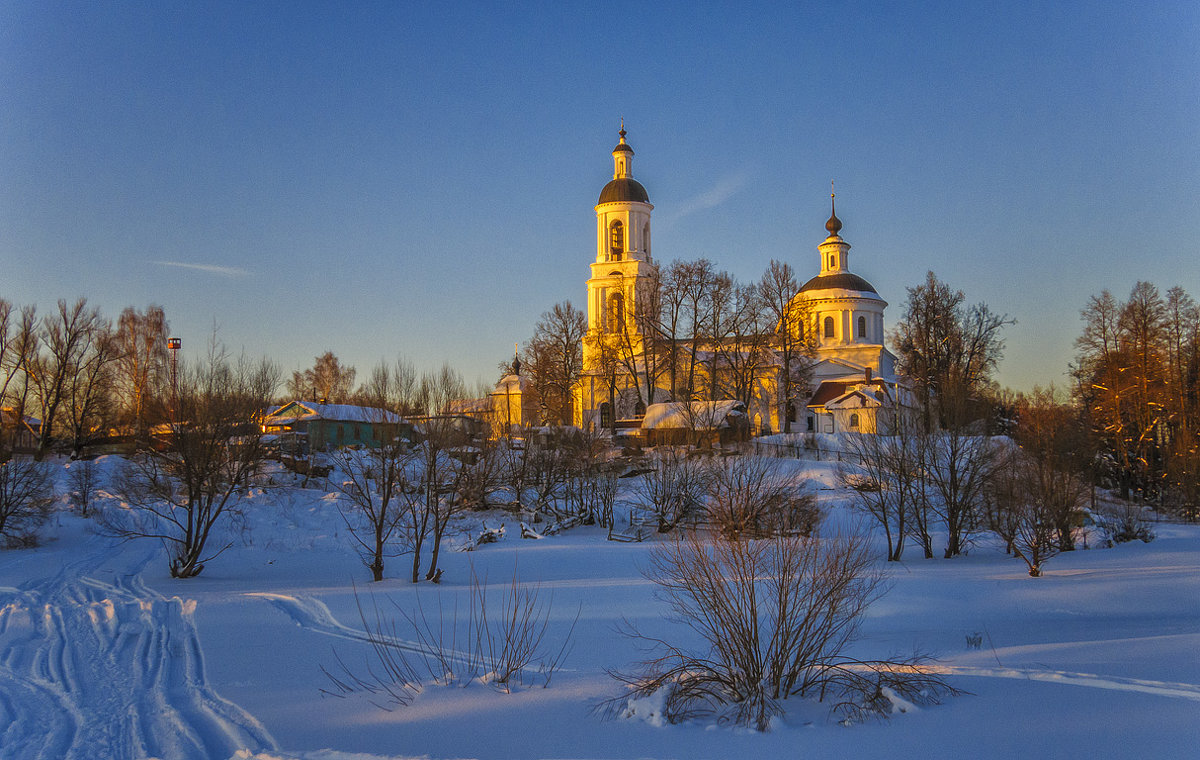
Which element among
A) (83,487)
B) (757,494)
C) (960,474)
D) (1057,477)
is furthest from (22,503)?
(1057,477)

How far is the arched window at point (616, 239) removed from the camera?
190 feet

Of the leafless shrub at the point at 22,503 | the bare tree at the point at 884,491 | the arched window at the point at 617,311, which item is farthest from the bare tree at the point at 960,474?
the arched window at the point at 617,311

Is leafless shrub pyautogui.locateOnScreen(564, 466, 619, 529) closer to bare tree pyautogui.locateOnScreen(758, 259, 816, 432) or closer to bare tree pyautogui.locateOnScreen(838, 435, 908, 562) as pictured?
bare tree pyautogui.locateOnScreen(838, 435, 908, 562)

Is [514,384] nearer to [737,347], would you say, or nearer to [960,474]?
[737,347]

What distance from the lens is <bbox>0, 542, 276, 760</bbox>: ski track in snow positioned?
306 inches

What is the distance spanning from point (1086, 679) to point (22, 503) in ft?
90.6

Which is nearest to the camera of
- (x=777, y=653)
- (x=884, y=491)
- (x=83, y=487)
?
(x=777, y=653)

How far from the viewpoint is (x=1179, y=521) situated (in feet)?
104

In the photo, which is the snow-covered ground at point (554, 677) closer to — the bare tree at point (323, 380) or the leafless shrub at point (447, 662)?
the leafless shrub at point (447, 662)

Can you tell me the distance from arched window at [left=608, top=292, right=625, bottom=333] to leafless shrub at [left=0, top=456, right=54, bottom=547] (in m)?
30.9

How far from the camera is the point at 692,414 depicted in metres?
38.9

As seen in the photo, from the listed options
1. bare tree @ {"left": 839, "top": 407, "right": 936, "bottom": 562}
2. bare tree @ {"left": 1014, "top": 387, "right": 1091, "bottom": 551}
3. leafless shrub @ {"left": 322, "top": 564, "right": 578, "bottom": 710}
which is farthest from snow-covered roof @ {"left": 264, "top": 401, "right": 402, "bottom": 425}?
leafless shrub @ {"left": 322, "top": 564, "right": 578, "bottom": 710}

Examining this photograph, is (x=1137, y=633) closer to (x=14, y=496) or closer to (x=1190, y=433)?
(x=1190, y=433)

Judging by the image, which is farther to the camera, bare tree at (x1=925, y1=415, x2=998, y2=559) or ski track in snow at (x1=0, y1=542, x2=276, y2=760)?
bare tree at (x1=925, y1=415, x2=998, y2=559)
